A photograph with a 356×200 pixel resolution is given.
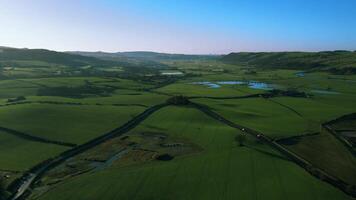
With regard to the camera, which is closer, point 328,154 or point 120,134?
point 328,154

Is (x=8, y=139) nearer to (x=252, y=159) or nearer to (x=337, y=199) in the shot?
(x=252, y=159)

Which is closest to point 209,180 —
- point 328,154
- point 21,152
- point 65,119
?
point 328,154

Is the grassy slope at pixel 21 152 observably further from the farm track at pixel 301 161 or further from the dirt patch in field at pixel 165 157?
the farm track at pixel 301 161

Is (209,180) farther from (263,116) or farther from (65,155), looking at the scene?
(263,116)

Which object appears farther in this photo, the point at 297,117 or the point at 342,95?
the point at 342,95

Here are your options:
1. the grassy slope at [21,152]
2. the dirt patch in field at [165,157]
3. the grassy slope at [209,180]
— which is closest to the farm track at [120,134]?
the grassy slope at [21,152]

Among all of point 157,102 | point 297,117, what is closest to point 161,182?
point 297,117

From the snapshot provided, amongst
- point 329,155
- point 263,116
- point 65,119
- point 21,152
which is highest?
point 65,119
